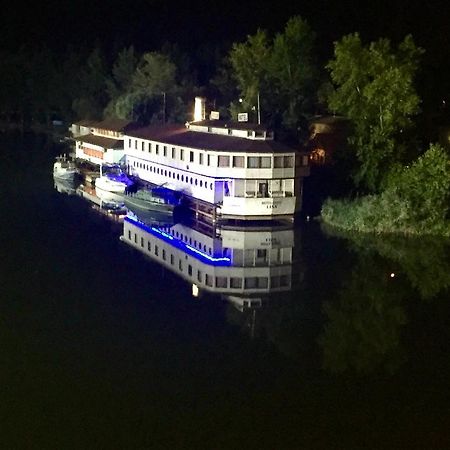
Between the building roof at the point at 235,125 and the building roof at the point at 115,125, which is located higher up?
the building roof at the point at 235,125

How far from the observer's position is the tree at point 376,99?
25188 millimetres

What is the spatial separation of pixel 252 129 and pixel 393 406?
55.4 feet

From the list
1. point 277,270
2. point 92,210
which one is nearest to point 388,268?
point 277,270

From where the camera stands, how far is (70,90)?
58969mm

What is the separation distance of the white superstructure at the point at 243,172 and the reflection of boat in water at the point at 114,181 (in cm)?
402

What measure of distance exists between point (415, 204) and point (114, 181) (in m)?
13.5

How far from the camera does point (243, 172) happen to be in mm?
25703

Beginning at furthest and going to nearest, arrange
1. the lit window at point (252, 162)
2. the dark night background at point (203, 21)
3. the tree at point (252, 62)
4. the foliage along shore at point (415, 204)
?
the dark night background at point (203, 21) → the tree at point (252, 62) → the lit window at point (252, 162) → the foliage along shore at point (415, 204)

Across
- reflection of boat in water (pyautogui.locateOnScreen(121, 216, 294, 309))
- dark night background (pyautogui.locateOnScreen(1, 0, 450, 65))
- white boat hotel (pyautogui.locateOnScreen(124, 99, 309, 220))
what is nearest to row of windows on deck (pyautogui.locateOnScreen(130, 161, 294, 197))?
white boat hotel (pyautogui.locateOnScreen(124, 99, 309, 220))

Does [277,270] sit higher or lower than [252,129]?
lower

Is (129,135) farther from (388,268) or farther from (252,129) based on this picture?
(388,268)

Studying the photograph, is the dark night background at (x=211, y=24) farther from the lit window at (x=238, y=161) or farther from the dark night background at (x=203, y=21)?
the lit window at (x=238, y=161)

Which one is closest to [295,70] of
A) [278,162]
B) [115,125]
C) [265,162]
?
[278,162]

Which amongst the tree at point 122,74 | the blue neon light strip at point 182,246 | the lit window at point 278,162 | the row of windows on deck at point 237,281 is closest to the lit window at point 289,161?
the lit window at point 278,162
